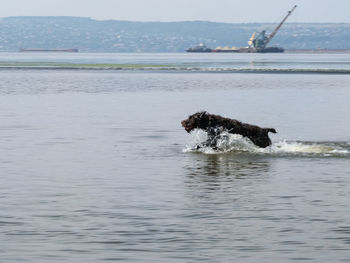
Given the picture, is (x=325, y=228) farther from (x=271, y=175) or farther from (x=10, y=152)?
(x=10, y=152)

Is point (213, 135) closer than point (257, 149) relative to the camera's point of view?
No

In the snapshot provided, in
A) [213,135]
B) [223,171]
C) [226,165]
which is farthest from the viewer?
[213,135]

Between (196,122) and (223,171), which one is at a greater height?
(196,122)

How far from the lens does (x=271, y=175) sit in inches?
923

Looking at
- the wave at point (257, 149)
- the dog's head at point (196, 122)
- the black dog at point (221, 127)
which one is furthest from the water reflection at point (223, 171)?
the dog's head at point (196, 122)

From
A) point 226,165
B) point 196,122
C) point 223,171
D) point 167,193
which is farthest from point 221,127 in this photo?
point 167,193

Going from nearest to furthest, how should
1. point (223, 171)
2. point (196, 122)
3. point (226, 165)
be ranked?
1. point (223, 171)
2. point (226, 165)
3. point (196, 122)

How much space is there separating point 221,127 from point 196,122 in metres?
0.73

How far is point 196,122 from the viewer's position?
28.4 meters

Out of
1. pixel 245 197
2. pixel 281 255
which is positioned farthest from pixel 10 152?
pixel 281 255

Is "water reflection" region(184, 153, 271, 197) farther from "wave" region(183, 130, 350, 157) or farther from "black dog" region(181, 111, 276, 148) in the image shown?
"black dog" region(181, 111, 276, 148)

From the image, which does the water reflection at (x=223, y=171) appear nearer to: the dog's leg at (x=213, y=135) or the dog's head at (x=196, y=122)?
the dog's leg at (x=213, y=135)

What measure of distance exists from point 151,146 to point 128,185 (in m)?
9.39

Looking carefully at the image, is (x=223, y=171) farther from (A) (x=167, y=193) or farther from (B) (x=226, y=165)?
(A) (x=167, y=193)
